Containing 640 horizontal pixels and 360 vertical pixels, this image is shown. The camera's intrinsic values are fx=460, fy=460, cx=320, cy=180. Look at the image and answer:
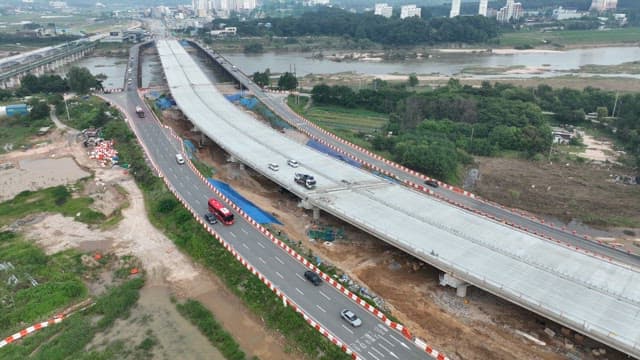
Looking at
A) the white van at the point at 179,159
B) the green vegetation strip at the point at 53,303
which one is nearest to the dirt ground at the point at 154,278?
the green vegetation strip at the point at 53,303

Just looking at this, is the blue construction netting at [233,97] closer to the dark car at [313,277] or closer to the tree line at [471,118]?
the tree line at [471,118]

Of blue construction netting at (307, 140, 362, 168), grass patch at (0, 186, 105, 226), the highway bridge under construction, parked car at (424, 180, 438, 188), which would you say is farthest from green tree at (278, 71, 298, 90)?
grass patch at (0, 186, 105, 226)

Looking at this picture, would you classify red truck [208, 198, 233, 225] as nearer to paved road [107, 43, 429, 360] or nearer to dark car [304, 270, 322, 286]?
paved road [107, 43, 429, 360]

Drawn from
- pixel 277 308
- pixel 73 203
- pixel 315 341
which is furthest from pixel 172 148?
pixel 315 341

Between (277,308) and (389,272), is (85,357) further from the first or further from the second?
(389,272)

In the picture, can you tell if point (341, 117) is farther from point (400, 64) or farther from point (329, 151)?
point (400, 64)
